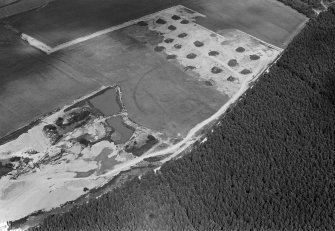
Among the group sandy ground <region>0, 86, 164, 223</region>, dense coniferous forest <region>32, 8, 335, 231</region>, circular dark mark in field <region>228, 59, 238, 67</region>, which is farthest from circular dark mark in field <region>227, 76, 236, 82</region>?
sandy ground <region>0, 86, 164, 223</region>

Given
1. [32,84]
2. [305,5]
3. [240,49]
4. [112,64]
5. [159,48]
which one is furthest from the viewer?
[305,5]

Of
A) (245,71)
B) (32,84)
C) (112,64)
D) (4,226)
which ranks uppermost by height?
(245,71)

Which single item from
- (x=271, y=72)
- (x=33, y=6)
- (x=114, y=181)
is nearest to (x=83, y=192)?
(x=114, y=181)

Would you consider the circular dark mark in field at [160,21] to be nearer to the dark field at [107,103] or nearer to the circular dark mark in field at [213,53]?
the circular dark mark in field at [213,53]

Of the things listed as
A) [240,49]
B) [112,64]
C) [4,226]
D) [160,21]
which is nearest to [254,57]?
[240,49]

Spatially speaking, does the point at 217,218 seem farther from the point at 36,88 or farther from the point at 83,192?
the point at 36,88

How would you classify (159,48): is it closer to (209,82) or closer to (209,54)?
(209,54)
